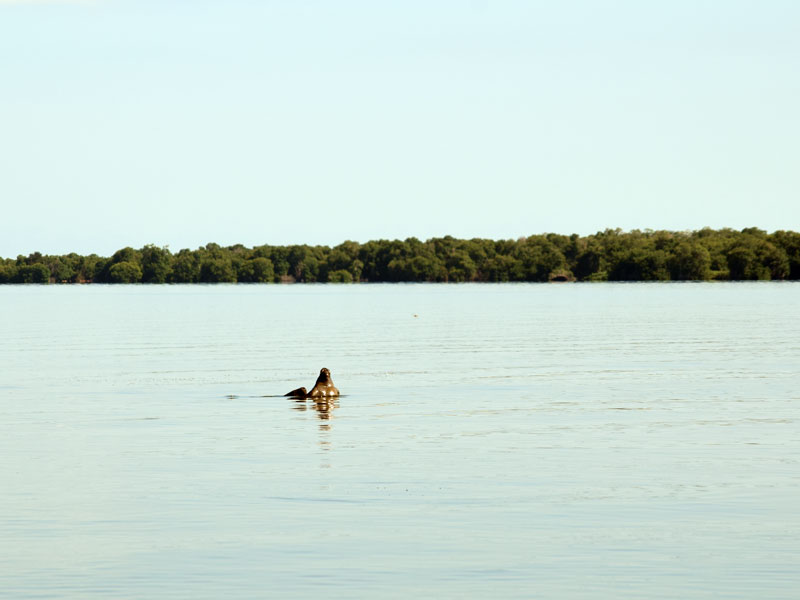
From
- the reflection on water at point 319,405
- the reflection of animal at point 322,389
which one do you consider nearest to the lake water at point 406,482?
the reflection on water at point 319,405

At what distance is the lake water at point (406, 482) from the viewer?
1750 cm

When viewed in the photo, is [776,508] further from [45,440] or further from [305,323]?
[305,323]

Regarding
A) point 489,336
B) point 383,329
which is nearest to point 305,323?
point 383,329

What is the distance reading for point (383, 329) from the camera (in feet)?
316

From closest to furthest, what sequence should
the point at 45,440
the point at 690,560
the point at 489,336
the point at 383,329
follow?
the point at 690,560, the point at 45,440, the point at 489,336, the point at 383,329

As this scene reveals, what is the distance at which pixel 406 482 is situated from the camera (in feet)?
80.5

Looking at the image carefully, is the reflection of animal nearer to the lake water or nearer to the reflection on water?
the reflection on water

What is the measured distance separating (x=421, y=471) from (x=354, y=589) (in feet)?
29.7

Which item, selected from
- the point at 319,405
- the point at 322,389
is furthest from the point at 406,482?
the point at 322,389

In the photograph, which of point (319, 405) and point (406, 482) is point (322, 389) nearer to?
point (319, 405)

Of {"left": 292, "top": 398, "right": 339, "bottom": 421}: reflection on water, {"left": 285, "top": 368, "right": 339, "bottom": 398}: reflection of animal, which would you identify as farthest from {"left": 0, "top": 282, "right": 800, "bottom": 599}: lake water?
{"left": 285, "top": 368, "right": 339, "bottom": 398}: reflection of animal

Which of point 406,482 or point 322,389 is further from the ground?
point 322,389

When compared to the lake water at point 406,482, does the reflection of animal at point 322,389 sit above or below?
above

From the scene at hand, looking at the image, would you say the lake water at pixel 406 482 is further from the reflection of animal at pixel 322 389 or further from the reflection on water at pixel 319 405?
the reflection of animal at pixel 322 389
